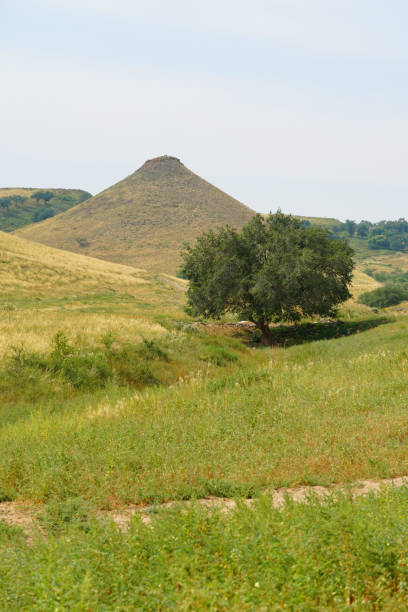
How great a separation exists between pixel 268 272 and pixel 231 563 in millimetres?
27008

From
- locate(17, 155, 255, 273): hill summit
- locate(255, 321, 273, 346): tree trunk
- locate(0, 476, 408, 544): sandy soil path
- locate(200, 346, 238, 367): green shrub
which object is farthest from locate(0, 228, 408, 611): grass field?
locate(17, 155, 255, 273): hill summit

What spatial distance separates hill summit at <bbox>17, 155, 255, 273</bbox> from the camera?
4636 inches

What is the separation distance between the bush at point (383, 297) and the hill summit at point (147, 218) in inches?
1622

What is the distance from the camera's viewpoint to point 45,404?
12891 mm

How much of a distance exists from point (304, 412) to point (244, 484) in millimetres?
3504

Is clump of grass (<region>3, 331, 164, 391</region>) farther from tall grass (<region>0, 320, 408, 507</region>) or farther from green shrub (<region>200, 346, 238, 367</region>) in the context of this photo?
tall grass (<region>0, 320, 408, 507</region>)

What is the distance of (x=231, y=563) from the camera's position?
4156 mm

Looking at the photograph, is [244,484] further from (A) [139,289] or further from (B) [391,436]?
(A) [139,289]

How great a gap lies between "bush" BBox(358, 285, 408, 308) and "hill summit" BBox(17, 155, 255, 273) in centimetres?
4120

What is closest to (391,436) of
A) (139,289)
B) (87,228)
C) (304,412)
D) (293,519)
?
(304,412)

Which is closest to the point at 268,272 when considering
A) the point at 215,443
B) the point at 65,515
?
the point at 215,443

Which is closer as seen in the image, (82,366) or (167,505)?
(167,505)

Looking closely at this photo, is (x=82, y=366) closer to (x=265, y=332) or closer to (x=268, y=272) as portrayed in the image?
(x=268, y=272)

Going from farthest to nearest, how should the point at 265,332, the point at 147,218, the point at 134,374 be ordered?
the point at 147,218 → the point at 265,332 → the point at 134,374
